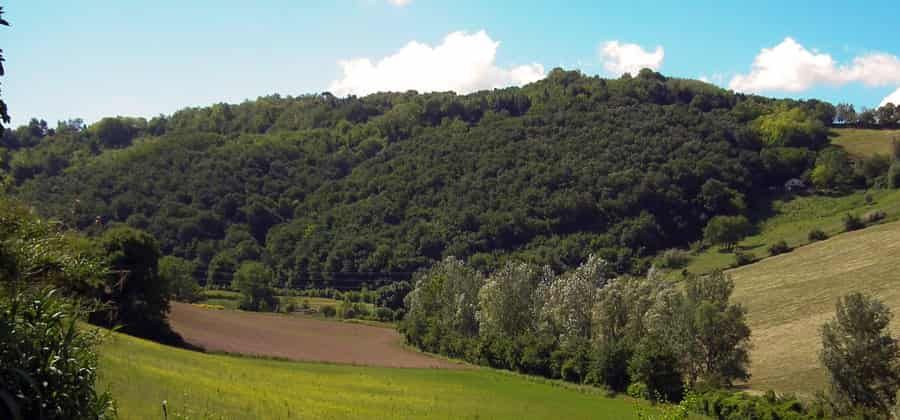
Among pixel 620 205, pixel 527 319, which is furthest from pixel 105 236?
pixel 620 205

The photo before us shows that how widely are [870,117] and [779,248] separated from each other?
102 m

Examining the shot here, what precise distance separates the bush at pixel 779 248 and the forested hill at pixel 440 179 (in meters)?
23.2

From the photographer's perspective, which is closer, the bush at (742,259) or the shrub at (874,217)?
the shrub at (874,217)

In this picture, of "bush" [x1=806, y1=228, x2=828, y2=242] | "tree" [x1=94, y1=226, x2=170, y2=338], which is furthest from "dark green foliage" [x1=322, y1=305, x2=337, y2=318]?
"bush" [x1=806, y1=228, x2=828, y2=242]

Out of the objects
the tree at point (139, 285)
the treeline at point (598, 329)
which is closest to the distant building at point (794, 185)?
the treeline at point (598, 329)

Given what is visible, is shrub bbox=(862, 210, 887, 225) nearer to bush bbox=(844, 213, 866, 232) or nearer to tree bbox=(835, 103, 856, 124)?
bush bbox=(844, 213, 866, 232)

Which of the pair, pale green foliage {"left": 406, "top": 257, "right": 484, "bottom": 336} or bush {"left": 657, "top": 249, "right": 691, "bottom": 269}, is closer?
pale green foliage {"left": 406, "top": 257, "right": 484, "bottom": 336}

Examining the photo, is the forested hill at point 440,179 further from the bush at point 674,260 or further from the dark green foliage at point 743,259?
the dark green foliage at point 743,259

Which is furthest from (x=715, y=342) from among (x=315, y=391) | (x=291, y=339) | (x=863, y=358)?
(x=291, y=339)

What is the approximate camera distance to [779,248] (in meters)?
107

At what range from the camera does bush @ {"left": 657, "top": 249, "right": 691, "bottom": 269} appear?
397 ft

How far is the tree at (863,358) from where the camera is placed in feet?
131

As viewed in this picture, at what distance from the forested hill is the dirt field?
42752mm

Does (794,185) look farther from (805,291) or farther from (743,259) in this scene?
(805,291)
